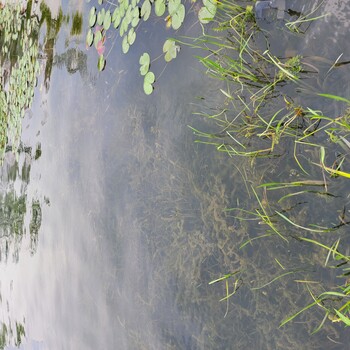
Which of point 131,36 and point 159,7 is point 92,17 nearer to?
point 131,36

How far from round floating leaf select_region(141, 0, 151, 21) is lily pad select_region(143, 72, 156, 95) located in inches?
9.1

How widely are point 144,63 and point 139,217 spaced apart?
1.91ft

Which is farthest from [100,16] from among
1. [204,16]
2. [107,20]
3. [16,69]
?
[16,69]

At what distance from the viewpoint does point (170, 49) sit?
2064 mm

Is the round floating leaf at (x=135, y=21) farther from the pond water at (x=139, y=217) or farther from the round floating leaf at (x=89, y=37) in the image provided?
the round floating leaf at (x=89, y=37)

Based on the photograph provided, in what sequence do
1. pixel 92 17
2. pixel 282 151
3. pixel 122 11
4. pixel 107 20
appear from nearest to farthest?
pixel 282 151
pixel 122 11
pixel 107 20
pixel 92 17

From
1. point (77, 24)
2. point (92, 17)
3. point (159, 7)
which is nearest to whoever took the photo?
point (159, 7)

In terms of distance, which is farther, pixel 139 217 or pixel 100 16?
pixel 100 16

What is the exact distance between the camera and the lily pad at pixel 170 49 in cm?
204

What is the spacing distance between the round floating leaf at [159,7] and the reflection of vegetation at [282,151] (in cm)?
36

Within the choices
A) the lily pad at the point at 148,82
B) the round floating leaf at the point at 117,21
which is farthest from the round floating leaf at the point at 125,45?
the lily pad at the point at 148,82

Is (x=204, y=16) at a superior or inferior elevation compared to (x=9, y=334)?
superior

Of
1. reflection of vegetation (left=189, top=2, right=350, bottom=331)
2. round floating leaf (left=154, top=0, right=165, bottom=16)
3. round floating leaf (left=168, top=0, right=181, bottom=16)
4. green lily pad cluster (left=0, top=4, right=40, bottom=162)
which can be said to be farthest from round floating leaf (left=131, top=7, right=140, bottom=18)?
green lily pad cluster (left=0, top=4, right=40, bottom=162)

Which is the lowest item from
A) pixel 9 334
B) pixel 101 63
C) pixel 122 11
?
pixel 9 334
